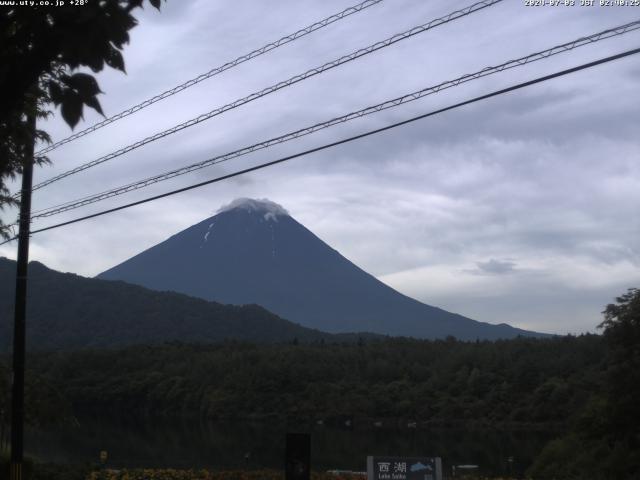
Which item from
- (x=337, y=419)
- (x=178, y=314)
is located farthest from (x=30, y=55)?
(x=178, y=314)

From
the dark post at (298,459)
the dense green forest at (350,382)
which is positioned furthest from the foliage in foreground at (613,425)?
the dense green forest at (350,382)

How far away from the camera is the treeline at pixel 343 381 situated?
7156 centimetres

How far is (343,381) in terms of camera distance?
8212cm

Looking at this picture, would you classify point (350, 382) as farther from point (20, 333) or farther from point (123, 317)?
point (123, 317)

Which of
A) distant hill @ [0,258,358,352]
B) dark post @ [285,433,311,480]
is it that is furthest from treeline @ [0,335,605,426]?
distant hill @ [0,258,358,352]

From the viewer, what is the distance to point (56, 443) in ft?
125

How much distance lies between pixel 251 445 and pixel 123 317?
13390 cm

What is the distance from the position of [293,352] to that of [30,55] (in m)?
87.5

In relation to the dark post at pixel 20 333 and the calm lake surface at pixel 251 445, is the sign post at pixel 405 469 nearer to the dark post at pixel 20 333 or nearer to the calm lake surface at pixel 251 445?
the dark post at pixel 20 333

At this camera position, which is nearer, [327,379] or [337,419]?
[337,419]

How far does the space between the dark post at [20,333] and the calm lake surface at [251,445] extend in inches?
366

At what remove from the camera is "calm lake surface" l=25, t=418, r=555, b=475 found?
30.2 meters

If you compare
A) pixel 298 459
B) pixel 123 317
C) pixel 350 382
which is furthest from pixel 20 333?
pixel 123 317

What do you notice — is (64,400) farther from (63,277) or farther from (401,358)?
(63,277)
